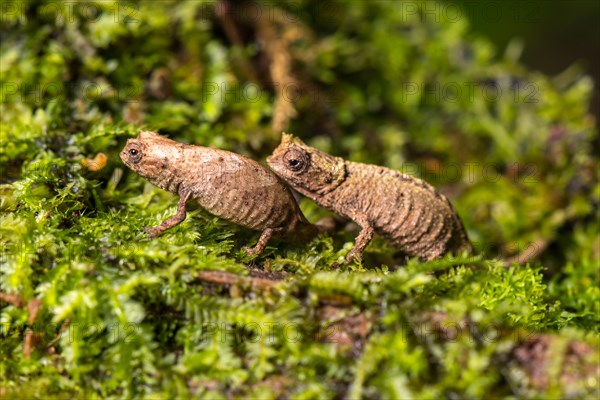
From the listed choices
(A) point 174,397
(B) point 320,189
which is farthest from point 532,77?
(A) point 174,397

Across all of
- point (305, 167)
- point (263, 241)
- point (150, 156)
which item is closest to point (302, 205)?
point (305, 167)

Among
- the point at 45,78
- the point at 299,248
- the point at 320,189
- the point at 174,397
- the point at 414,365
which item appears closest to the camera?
the point at 414,365

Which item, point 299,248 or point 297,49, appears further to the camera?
point 297,49

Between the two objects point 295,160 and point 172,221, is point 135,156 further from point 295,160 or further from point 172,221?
point 295,160

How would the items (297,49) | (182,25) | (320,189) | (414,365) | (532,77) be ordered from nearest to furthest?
(414,365) < (320,189) < (182,25) < (297,49) < (532,77)

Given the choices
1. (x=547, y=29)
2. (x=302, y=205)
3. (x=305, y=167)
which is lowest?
(x=302, y=205)

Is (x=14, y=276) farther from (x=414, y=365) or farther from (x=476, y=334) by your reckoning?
(x=476, y=334)

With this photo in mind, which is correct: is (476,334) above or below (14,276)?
above
